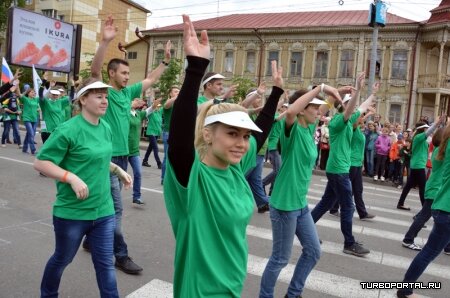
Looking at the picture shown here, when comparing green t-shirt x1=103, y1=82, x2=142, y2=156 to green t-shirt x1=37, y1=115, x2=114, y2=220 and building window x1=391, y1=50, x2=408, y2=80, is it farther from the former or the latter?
building window x1=391, y1=50, x2=408, y2=80

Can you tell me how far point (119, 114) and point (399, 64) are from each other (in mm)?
30553

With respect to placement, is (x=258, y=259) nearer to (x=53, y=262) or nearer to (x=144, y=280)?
(x=144, y=280)

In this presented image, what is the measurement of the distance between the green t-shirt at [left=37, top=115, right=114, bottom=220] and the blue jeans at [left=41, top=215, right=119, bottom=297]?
7 cm

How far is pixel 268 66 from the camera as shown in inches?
1415

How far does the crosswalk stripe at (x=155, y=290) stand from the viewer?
13.4ft

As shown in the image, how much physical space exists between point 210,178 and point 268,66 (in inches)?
1367

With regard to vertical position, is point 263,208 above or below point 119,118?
below

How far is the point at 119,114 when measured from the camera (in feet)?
15.7

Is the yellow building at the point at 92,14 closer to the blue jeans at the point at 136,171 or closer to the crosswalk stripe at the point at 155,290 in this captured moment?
the blue jeans at the point at 136,171

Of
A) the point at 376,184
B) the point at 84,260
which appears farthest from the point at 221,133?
the point at 376,184

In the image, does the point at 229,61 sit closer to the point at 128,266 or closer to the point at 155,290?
the point at 128,266

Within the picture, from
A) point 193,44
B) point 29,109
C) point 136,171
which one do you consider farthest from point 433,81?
point 193,44

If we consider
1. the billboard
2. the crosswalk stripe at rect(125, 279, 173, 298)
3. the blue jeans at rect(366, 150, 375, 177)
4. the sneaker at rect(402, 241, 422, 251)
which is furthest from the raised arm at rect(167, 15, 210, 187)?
the billboard

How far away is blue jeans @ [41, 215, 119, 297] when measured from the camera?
3.28 m
